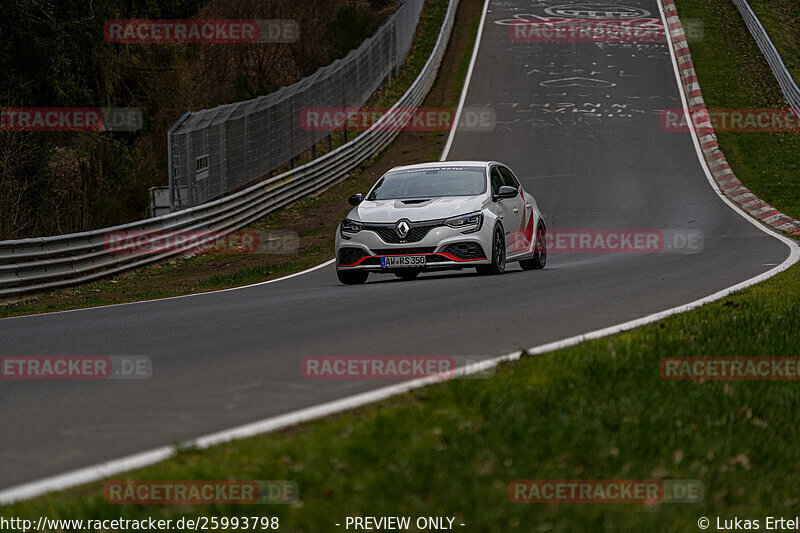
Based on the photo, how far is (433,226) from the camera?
48.2 ft

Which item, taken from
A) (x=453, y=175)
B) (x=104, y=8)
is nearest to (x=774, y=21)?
(x=104, y=8)

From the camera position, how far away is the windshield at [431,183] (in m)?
15.7

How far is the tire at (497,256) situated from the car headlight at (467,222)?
351mm

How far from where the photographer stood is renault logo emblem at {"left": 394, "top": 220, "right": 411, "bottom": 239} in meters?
14.7

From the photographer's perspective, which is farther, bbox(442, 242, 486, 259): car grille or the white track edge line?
the white track edge line
